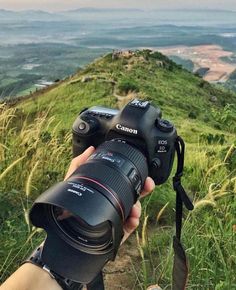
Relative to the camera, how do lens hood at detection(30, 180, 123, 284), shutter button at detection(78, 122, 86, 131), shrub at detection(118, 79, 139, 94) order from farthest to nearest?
shrub at detection(118, 79, 139, 94)
shutter button at detection(78, 122, 86, 131)
lens hood at detection(30, 180, 123, 284)

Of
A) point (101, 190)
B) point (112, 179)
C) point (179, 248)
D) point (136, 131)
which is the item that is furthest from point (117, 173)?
point (179, 248)

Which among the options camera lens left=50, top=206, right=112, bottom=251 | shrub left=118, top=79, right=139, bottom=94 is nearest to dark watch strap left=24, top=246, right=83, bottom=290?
camera lens left=50, top=206, right=112, bottom=251

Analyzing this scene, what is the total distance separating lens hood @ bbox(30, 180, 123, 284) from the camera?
1.78 m

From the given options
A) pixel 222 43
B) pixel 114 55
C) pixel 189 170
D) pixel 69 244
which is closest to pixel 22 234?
pixel 69 244

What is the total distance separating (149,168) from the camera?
2.61m

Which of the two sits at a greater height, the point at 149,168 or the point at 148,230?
the point at 149,168

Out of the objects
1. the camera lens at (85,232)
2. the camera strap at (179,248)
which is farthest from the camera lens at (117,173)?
the camera strap at (179,248)

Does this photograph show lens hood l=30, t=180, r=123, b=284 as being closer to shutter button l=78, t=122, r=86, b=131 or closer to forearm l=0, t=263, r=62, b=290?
forearm l=0, t=263, r=62, b=290

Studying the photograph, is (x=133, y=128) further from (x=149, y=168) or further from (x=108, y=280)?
(x=108, y=280)

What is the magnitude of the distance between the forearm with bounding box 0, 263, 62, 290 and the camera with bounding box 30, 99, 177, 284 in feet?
0.25

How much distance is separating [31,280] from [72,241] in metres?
0.25

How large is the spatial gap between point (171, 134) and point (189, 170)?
2477 mm

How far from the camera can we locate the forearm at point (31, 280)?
6.75 ft

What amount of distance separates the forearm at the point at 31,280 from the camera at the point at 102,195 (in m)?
0.08
